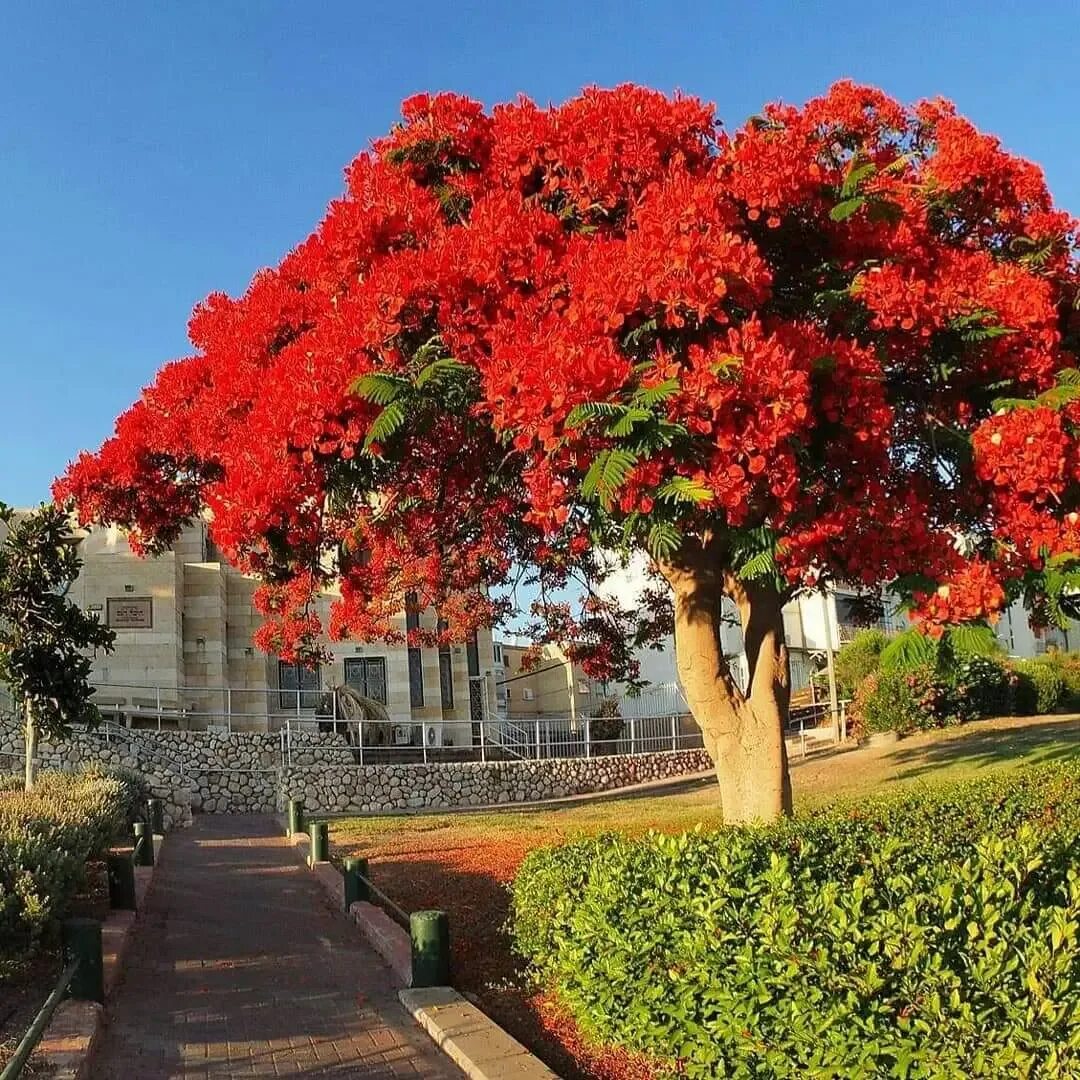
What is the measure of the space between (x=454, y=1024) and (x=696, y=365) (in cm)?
381

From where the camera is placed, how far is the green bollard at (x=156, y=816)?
53.6ft

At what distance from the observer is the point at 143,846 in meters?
12.7

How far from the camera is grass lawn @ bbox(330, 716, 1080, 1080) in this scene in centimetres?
614

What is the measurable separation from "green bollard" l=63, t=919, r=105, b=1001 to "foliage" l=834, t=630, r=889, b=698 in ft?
80.1

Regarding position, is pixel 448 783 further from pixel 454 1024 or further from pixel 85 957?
pixel 454 1024

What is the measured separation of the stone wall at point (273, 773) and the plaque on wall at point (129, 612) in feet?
15.8

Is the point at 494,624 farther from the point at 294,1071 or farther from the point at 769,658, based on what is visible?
the point at 294,1071

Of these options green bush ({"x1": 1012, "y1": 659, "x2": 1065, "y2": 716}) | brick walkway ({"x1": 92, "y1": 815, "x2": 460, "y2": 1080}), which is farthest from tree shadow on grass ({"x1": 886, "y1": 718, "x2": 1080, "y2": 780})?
brick walkway ({"x1": 92, "y1": 815, "x2": 460, "y2": 1080})

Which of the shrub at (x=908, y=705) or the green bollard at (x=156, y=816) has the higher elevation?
the shrub at (x=908, y=705)

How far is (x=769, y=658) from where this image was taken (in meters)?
8.16

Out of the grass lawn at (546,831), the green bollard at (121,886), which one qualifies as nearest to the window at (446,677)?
the grass lawn at (546,831)

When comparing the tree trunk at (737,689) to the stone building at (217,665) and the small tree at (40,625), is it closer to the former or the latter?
the small tree at (40,625)

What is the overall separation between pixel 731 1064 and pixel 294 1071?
97.3 inches

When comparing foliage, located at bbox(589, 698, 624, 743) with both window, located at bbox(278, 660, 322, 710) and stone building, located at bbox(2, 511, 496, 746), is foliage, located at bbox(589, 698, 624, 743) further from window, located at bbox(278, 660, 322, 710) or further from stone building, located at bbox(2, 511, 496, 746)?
window, located at bbox(278, 660, 322, 710)
